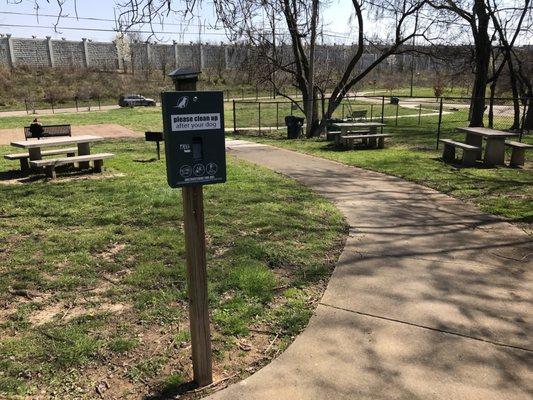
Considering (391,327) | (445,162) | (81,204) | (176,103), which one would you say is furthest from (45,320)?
(445,162)

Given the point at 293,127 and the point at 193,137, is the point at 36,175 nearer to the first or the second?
the point at 193,137

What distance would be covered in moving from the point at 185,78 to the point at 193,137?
1.04 feet

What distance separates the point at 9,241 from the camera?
5.52m

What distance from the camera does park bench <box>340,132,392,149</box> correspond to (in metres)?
14.5

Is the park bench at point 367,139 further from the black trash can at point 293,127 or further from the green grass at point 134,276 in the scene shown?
the green grass at point 134,276

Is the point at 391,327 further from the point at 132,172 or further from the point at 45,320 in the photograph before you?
the point at 132,172

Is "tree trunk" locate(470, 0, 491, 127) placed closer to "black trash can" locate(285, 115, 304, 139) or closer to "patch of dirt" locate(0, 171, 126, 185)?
"black trash can" locate(285, 115, 304, 139)

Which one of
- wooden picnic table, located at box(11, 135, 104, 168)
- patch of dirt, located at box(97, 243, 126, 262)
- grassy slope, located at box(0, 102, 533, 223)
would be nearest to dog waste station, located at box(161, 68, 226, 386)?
patch of dirt, located at box(97, 243, 126, 262)

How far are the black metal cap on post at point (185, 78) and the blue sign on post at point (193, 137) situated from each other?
10 cm

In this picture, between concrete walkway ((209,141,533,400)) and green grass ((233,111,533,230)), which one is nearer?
concrete walkway ((209,141,533,400))

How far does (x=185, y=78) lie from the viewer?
264 cm

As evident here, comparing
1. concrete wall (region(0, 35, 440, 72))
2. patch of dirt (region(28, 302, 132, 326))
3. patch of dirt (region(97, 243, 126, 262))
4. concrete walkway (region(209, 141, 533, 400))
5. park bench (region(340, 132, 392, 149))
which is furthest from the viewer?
concrete wall (region(0, 35, 440, 72))

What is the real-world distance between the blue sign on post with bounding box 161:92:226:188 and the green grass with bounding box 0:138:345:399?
1.31 metres

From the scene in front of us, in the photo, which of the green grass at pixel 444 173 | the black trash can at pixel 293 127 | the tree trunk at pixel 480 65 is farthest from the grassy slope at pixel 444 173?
the black trash can at pixel 293 127
